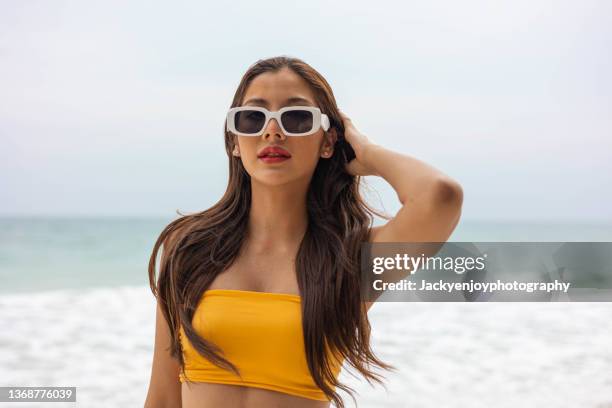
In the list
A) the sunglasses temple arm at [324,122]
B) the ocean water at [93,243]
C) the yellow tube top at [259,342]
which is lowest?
the yellow tube top at [259,342]

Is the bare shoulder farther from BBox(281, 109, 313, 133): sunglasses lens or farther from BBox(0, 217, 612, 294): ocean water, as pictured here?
BBox(0, 217, 612, 294): ocean water

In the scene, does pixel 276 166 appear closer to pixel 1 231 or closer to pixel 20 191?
pixel 1 231

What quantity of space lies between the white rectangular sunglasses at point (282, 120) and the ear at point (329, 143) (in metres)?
0.11

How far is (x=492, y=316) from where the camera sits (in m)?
10.8

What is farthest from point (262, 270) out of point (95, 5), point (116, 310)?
point (95, 5)

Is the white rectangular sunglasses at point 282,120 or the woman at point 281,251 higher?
the white rectangular sunglasses at point 282,120

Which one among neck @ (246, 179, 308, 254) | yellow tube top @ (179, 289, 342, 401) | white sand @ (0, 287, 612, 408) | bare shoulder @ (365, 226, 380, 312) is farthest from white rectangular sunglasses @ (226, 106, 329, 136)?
white sand @ (0, 287, 612, 408)

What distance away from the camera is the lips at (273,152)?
2477mm

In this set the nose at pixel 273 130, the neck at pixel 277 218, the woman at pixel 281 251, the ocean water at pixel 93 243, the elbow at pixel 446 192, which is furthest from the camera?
the ocean water at pixel 93 243

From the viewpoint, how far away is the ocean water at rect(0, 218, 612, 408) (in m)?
7.71

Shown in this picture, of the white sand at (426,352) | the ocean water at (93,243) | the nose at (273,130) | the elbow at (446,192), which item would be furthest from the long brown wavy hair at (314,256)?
the ocean water at (93,243)

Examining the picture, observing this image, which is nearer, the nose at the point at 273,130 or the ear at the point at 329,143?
the nose at the point at 273,130

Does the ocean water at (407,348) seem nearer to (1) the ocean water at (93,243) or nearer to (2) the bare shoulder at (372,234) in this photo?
(1) the ocean water at (93,243)

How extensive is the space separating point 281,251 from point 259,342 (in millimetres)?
381
